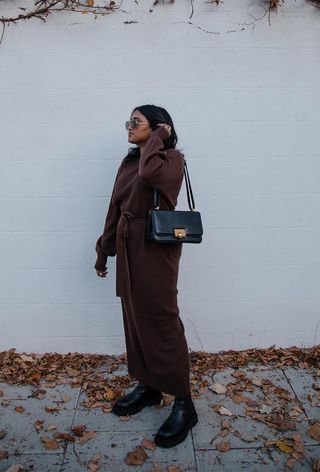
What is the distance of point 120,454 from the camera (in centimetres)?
281

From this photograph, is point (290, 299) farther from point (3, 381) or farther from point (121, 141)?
point (3, 381)

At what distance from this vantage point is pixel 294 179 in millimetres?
3730

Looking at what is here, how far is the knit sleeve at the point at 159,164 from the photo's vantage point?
8.57 feet

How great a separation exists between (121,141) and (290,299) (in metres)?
1.90

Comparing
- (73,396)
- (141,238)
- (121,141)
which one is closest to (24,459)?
(73,396)

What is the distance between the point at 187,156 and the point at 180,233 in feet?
3.56

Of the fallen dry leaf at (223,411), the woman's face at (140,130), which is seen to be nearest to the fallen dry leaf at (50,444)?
the fallen dry leaf at (223,411)

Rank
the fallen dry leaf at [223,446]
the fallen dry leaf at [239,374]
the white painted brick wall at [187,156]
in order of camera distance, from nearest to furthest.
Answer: the fallen dry leaf at [223,446]
the white painted brick wall at [187,156]
the fallen dry leaf at [239,374]

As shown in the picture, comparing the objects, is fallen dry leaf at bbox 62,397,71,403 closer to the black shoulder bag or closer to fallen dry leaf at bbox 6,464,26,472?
fallen dry leaf at bbox 6,464,26,472

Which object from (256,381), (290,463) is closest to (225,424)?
(290,463)

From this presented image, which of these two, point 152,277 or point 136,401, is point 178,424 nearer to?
point 136,401

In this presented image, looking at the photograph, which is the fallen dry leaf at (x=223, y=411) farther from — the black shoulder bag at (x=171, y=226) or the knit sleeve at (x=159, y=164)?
the knit sleeve at (x=159, y=164)

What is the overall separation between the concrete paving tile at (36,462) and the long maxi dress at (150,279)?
0.72 m

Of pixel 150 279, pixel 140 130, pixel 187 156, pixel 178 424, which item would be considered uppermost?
pixel 140 130
